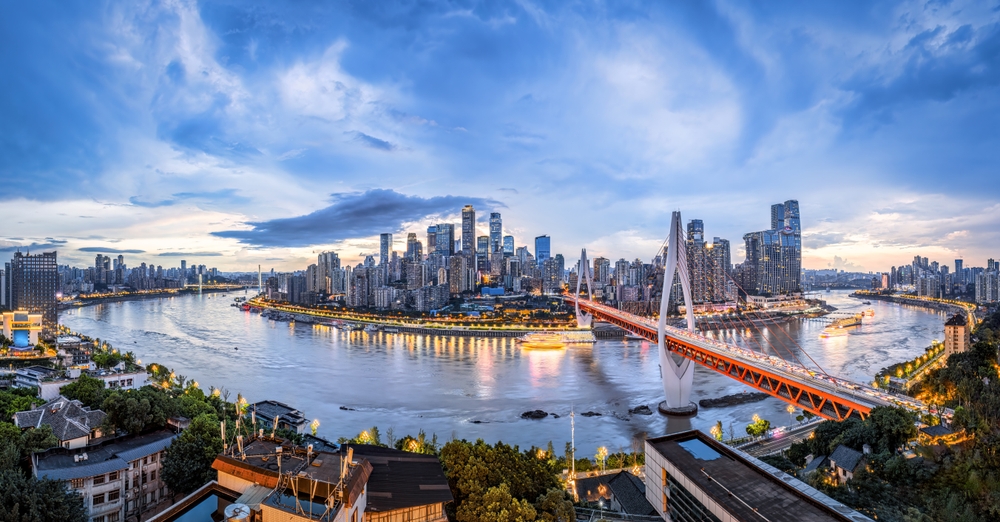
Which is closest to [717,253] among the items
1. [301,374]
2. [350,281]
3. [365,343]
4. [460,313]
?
[460,313]

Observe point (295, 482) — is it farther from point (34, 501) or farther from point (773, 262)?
point (773, 262)

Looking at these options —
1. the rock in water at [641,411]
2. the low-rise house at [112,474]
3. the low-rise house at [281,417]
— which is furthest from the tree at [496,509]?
the rock in water at [641,411]

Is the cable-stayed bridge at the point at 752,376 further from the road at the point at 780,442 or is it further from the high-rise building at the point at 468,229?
the high-rise building at the point at 468,229

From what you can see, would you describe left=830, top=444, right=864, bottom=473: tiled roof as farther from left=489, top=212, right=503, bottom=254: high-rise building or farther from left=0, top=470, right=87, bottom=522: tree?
left=489, top=212, right=503, bottom=254: high-rise building

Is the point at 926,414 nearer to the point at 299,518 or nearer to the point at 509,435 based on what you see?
the point at 509,435

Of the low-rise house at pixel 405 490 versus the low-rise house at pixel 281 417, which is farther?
the low-rise house at pixel 281 417
